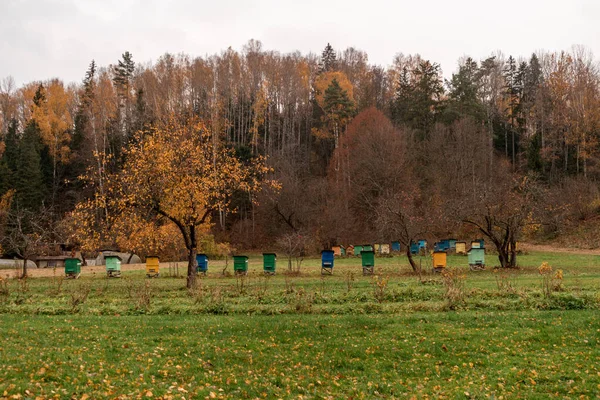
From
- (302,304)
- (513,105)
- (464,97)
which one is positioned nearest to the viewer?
(302,304)

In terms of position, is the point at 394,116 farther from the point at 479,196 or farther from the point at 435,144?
the point at 479,196

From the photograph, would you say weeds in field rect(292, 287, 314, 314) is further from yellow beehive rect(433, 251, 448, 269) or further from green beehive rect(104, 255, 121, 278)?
green beehive rect(104, 255, 121, 278)

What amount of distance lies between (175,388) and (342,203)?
43928 mm

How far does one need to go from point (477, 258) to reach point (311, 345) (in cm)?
1855

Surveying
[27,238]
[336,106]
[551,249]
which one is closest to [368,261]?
[27,238]

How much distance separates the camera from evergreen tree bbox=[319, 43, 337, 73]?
7262 cm

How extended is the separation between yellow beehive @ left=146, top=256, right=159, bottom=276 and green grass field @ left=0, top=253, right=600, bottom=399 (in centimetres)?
966

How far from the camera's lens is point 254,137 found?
194ft

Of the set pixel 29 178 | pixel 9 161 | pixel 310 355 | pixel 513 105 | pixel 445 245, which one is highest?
pixel 513 105

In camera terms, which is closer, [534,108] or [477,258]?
[477,258]

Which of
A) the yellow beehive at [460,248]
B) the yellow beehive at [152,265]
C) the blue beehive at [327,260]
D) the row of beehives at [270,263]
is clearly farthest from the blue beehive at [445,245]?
the yellow beehive at [152,265]

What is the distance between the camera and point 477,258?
84.5 feet

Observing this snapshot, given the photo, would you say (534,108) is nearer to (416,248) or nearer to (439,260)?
(416,248)

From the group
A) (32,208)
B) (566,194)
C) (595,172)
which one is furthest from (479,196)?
(32,208)
